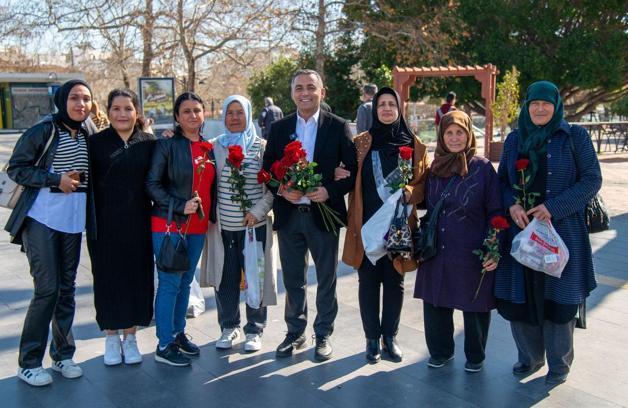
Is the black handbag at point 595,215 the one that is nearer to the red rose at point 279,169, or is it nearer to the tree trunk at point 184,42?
the red rose at point 279,169

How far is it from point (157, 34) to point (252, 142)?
51.5 ft

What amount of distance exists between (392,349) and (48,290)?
86.0 inches

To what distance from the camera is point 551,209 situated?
11.4ft

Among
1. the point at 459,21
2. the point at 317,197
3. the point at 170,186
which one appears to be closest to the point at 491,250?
the point at 317,197

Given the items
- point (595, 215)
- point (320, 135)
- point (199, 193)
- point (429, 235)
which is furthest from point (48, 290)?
point (595, 215)

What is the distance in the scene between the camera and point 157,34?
18.5 m

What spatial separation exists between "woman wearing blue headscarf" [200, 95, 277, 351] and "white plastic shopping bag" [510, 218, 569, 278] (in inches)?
64.5

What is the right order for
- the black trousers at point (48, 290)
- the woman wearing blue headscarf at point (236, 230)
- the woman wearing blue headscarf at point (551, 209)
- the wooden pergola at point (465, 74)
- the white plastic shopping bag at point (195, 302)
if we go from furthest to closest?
the wooden pergola at point (465, 74)
the white plastic shopping bag at point (195, 302)
the woman wearing blue headscarf at point (236, 230)
the black trousers at point (48, 290)
the woman wearing blue headscarf at point (551, 209)

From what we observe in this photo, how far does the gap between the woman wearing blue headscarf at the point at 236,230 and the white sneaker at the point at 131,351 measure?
21.5 inches

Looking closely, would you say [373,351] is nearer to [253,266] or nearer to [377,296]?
[377,296]

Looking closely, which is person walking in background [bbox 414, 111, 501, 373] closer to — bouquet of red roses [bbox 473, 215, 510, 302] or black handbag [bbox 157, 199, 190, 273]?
bouquet of red roses [bbox 473, 215, 510, 302]

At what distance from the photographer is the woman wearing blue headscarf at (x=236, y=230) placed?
13.4ft

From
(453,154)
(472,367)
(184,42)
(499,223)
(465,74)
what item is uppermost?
(184,42)

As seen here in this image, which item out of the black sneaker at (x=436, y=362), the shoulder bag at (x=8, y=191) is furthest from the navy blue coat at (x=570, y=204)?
the shoulder bag at (x=8, y=191)
